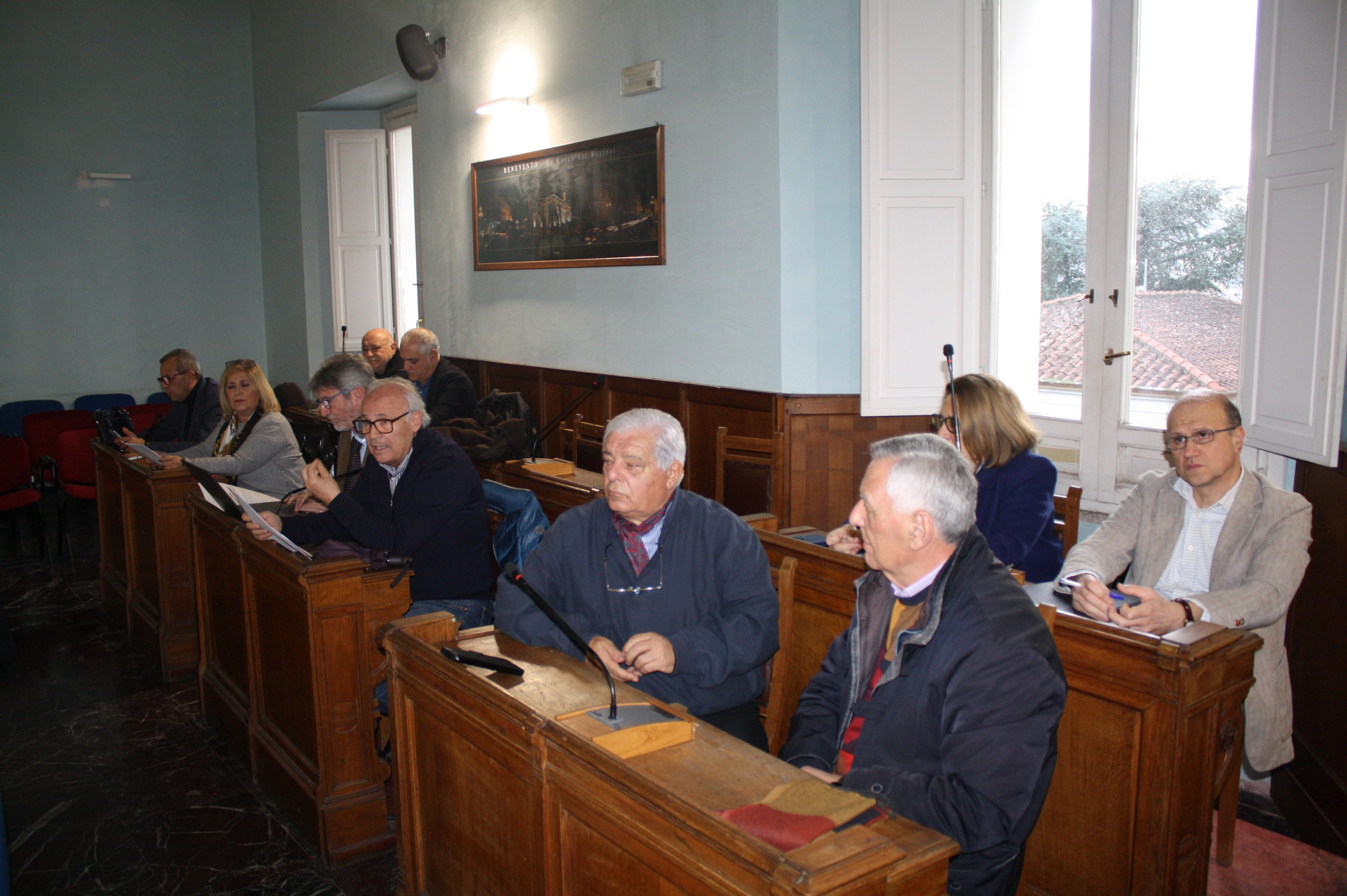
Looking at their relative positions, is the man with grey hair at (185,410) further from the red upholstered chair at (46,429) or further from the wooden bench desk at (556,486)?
the wooden bench desk at (556,486)

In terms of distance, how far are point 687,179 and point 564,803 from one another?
4035mm

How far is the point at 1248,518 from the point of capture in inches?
103

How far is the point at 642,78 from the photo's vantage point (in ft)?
17.6

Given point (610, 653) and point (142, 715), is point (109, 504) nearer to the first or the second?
point (142, 715)

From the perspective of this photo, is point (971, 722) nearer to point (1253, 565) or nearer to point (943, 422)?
point (1253, 565)

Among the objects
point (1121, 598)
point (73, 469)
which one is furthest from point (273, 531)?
point (73, 469)

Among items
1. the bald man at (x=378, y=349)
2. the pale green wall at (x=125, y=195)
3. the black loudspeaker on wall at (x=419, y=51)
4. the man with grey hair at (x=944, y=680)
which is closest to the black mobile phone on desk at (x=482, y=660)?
the man with grey hair at (x=944, y=680)

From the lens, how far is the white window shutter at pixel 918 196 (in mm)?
4430

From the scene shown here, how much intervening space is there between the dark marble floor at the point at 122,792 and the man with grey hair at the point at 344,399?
1192mm

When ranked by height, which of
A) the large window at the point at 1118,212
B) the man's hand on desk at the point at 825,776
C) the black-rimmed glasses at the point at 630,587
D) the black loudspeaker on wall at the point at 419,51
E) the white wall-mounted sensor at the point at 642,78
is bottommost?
the man's hand on desk at the point at 825,776

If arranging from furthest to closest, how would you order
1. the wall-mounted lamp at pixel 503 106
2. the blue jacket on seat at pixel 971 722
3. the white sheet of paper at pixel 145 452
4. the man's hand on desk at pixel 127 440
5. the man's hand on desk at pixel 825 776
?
the wall-mounted lamp at pixel 503 106 → the man's hand on desk at pixel 127 440 → the white sheet of paper at pixel 145 452 → the man's hand on desk at pixel 825 776 → the blue jacket on seat at pixel 971 722

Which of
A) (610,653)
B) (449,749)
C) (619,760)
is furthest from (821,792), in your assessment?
(449,749)

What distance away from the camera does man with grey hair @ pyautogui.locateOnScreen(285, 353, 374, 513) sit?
4.24m

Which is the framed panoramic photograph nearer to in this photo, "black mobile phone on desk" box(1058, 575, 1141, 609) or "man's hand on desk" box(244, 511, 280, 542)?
"man's hand on desk" box(244, 511, 280, 542)
